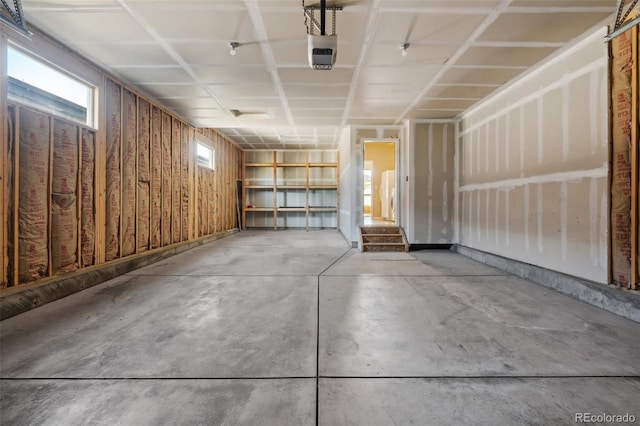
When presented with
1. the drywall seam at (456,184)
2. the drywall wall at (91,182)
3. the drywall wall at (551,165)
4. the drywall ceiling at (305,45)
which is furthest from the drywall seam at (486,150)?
the drywall wall at (91,182)

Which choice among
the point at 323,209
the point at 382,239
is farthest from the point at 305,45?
the point at 323,209

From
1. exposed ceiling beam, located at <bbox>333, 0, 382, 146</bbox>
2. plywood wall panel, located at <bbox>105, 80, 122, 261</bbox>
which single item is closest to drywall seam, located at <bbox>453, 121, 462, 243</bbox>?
exposed ceiling beam, located at <bbox>333, 0, 382, 146</bbox>

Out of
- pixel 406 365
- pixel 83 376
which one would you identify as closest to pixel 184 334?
pixel 83 376

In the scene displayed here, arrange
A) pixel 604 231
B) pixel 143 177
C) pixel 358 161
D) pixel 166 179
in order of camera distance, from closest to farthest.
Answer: pixel 604 231, pixel 143 177, pixel 166 179, pixel 358 161

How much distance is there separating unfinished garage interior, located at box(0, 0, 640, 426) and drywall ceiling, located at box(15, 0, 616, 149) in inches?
1.1

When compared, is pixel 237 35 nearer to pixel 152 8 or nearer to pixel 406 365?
pixel 152 8

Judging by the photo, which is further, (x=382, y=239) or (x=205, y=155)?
(x=205, y=155)

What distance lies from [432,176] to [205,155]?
5.78m

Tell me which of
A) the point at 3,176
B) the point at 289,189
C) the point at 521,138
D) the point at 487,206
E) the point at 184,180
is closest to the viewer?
the point at 3,176

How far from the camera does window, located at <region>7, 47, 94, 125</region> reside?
8.84 ft

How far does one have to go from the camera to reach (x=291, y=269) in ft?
Answer: 14.2

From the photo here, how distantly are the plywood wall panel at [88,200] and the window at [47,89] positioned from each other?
0.29 metres

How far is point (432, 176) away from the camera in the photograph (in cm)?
602

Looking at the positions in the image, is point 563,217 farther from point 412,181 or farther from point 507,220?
point 412,181
